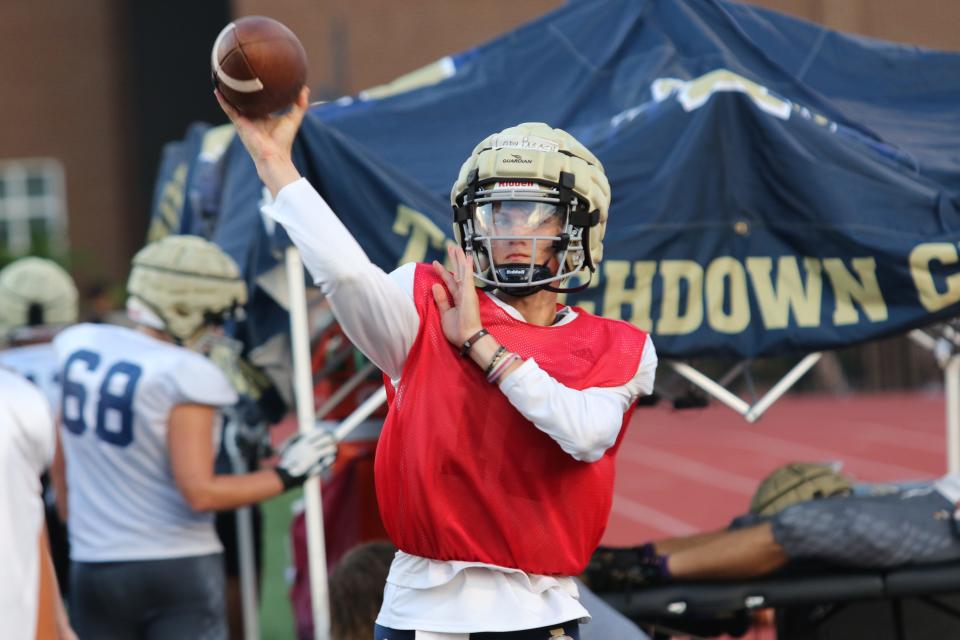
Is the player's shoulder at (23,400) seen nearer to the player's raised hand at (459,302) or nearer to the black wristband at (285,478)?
the player's raised hand at (459,302)

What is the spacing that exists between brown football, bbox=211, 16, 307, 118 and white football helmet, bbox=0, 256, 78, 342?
3.63 m

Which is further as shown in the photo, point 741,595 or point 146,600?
point 741,595

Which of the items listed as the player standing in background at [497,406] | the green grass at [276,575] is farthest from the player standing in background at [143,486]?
the green grass at [276,575]

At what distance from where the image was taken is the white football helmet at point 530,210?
250cm

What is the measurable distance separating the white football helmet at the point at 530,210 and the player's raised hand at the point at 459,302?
0.08 m

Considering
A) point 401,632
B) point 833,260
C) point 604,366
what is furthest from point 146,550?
point 833,260

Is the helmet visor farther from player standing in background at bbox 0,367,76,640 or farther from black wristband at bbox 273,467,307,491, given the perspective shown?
black wristband at bbox 273,467,307,491

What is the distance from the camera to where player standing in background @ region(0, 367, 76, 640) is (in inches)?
105

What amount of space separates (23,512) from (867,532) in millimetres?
2688

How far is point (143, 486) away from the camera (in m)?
4.05

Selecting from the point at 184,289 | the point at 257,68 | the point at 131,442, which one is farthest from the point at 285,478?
the point at 257,68

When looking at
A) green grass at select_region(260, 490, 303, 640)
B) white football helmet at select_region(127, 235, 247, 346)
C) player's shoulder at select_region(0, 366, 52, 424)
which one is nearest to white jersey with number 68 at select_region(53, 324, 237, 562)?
white football helmet at select_region(127, 235, 247, 346)

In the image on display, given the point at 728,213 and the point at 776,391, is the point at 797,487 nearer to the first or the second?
the point at 776,391

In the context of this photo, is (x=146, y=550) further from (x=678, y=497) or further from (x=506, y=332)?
(x=678, y=497)
